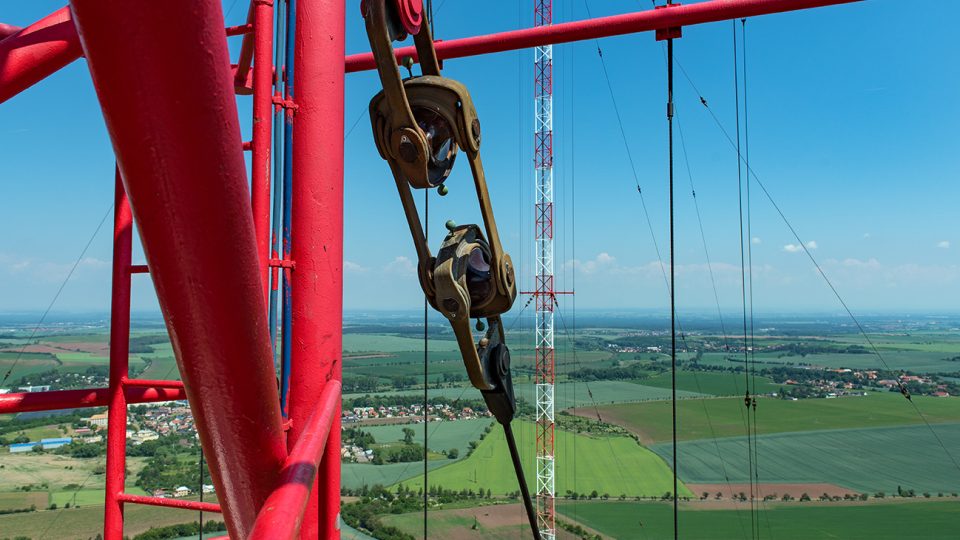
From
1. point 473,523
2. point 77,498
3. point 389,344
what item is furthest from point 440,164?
point 389,344

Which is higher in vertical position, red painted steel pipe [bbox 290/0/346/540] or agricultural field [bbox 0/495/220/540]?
red painted steel pipe [bbox 290/0/346/540]

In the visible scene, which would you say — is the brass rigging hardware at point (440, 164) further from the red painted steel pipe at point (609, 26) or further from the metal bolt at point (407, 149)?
the red painted steel pipe at point (609, 26)

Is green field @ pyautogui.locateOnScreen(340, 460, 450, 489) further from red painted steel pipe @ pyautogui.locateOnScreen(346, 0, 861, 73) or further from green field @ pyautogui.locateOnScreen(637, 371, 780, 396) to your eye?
red painted steel pipe @ pyautogui.locateOnScreen(346, 0, 861, 73)

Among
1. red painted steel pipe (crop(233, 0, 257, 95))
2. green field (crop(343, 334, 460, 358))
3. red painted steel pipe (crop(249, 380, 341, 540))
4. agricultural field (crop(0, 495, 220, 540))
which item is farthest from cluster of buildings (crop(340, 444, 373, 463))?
green field (crop(343, 334, 460, 358))

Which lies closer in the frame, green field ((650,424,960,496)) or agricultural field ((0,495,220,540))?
agricultural field ((0,495,220,540))

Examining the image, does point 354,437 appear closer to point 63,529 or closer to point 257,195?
point 63,529

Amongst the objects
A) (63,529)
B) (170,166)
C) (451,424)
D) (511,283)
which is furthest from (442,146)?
(451,424)
